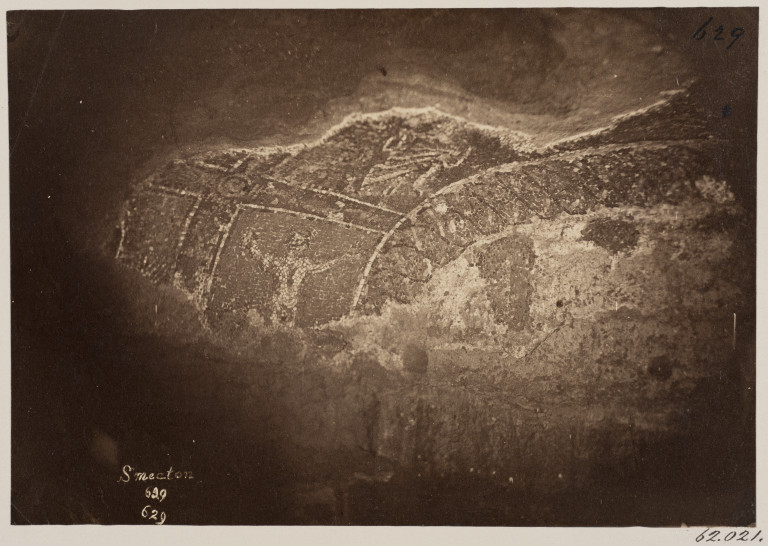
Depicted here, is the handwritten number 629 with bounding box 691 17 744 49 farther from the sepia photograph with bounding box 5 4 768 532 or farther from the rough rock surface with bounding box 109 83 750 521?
the rough rock surface with bounding box 109 83 750 521

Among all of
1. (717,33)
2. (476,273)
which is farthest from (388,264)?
(717,33)

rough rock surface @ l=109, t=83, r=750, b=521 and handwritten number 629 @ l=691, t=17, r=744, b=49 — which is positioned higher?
handwritten number 629 @ l=691, t=17, r=744, b=49

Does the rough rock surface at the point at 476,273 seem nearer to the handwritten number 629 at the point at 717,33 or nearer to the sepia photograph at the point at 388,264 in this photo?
the sepia photograph at the point at 388,264

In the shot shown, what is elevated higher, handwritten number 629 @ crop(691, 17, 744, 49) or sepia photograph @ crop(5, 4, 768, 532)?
handwritten number 629 @ crop(691, 17, 744, 49)

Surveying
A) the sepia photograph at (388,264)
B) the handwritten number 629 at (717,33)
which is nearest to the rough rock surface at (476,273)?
the sepia photograph at (388,264)

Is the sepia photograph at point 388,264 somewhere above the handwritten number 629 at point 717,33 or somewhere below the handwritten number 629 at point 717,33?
below

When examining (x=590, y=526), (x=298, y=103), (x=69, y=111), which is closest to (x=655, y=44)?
(x=298, y=103)

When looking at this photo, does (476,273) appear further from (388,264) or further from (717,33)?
(717,33)

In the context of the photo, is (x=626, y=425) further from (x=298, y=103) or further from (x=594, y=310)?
(x=298, y=103)

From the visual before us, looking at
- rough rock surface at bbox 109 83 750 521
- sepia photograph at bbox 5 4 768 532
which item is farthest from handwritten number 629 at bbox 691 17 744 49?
rough rock surface at bbox 109 83 750 521
